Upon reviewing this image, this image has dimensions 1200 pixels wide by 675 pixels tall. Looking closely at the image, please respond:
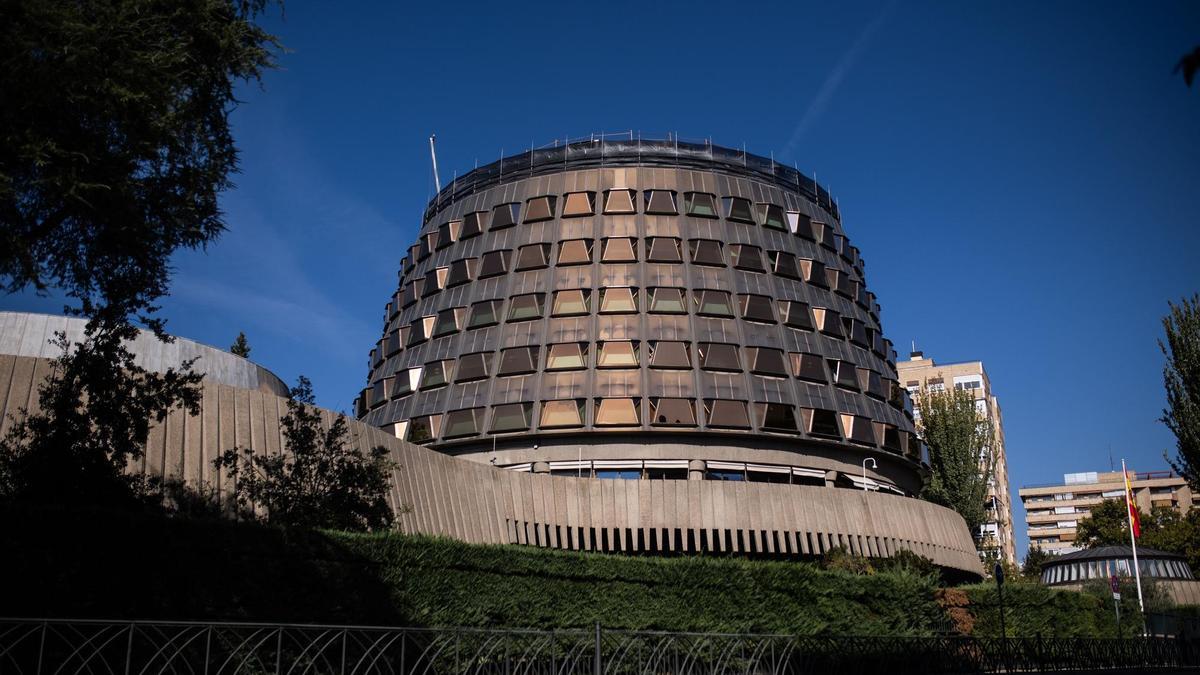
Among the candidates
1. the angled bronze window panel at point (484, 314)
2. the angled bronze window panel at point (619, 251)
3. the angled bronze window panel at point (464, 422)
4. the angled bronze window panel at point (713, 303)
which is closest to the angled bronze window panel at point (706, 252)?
the angled bronze window panel at point (713, 303)

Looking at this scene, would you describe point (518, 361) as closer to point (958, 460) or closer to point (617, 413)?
point (617, 413)

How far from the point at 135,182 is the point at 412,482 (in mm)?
18553

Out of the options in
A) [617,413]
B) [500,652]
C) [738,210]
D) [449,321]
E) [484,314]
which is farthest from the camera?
[738,210]

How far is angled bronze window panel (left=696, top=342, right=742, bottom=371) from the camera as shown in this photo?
2083 inches

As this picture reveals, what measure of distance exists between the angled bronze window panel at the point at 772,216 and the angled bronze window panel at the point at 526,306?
14174 mm

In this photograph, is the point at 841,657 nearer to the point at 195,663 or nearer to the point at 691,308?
the point at 195,663

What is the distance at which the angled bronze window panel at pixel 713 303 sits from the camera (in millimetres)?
54594

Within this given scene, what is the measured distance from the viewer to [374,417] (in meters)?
60.4

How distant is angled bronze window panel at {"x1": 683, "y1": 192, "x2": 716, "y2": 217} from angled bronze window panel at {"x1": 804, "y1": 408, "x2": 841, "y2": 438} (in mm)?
12885

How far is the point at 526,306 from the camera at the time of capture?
2190 inches

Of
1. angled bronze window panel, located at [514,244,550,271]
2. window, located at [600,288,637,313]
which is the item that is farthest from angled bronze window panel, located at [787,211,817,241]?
angled bronze window panel, located at [514,244,550,271]

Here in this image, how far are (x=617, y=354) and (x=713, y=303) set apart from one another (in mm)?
6256

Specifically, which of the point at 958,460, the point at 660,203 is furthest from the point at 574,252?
the point at 958,460

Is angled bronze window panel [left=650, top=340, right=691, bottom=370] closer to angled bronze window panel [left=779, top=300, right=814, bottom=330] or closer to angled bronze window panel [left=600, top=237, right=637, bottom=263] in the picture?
angled bronze window panel [left=600, top=237, right=637, bottom=263]
